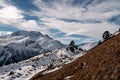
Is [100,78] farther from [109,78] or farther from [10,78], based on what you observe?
[10,78]

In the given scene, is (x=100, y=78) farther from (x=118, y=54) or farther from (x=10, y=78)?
(x=10, y=78)

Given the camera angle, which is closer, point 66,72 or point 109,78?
point 109,78

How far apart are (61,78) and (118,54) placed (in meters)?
11.5

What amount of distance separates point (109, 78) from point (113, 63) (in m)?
4.22

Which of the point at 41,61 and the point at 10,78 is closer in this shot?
the point at 10,78

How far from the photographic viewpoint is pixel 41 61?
637 feet

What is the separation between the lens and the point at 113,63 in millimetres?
29891

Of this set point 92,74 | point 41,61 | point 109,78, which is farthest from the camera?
point 41,61

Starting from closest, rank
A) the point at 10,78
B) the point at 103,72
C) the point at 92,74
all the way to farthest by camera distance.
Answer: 1. the point at 103,72
2. the point at 92,74
3. the point at 10,78

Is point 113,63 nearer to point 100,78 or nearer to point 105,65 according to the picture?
point 105,65

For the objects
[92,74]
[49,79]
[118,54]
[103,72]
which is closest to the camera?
[103,72]

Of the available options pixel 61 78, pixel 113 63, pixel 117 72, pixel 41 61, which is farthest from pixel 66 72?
pixel 41 61

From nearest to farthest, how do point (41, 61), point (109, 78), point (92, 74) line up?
point (109, 78), point (92, 74), point (41, 61)

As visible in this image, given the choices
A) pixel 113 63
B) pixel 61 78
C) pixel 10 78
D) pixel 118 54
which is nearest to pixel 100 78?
pixel 113 63
